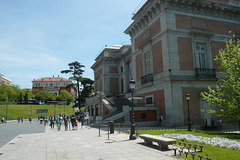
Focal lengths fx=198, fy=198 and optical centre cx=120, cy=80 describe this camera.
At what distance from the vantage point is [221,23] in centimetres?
2431

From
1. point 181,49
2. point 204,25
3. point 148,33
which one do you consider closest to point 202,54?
point 181,49

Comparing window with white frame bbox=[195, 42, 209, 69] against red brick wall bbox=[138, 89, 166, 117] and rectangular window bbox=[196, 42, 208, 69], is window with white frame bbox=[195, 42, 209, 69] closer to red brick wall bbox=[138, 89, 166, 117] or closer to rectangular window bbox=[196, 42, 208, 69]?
rectangular window bbox=[196, 42, 208, 69]

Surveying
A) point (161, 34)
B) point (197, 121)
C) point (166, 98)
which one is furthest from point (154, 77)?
point (197, 121)

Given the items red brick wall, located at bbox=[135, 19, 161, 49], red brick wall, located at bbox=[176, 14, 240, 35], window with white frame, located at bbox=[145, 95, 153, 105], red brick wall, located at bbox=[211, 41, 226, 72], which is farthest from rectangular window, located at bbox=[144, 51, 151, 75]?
red brick wall, located at bbox=[211, 41, 226, 72]

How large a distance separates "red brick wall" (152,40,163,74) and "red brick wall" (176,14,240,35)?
303 centimetres

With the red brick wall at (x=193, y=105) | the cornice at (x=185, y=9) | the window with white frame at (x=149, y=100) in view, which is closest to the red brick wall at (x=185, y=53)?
the red brick wall at (x=193, y=105)

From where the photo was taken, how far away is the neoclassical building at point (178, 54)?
20703 millimetres

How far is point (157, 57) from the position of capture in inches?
899

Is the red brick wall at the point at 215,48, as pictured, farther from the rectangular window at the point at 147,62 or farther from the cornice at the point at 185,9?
the rectangular window at the point at 147,62

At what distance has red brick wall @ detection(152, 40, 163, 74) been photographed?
22203 mm

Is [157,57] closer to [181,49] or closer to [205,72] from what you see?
[181,49]

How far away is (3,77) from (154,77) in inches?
6155

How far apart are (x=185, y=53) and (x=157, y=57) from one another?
3.09 m

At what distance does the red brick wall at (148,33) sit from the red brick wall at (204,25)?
2312 mm
